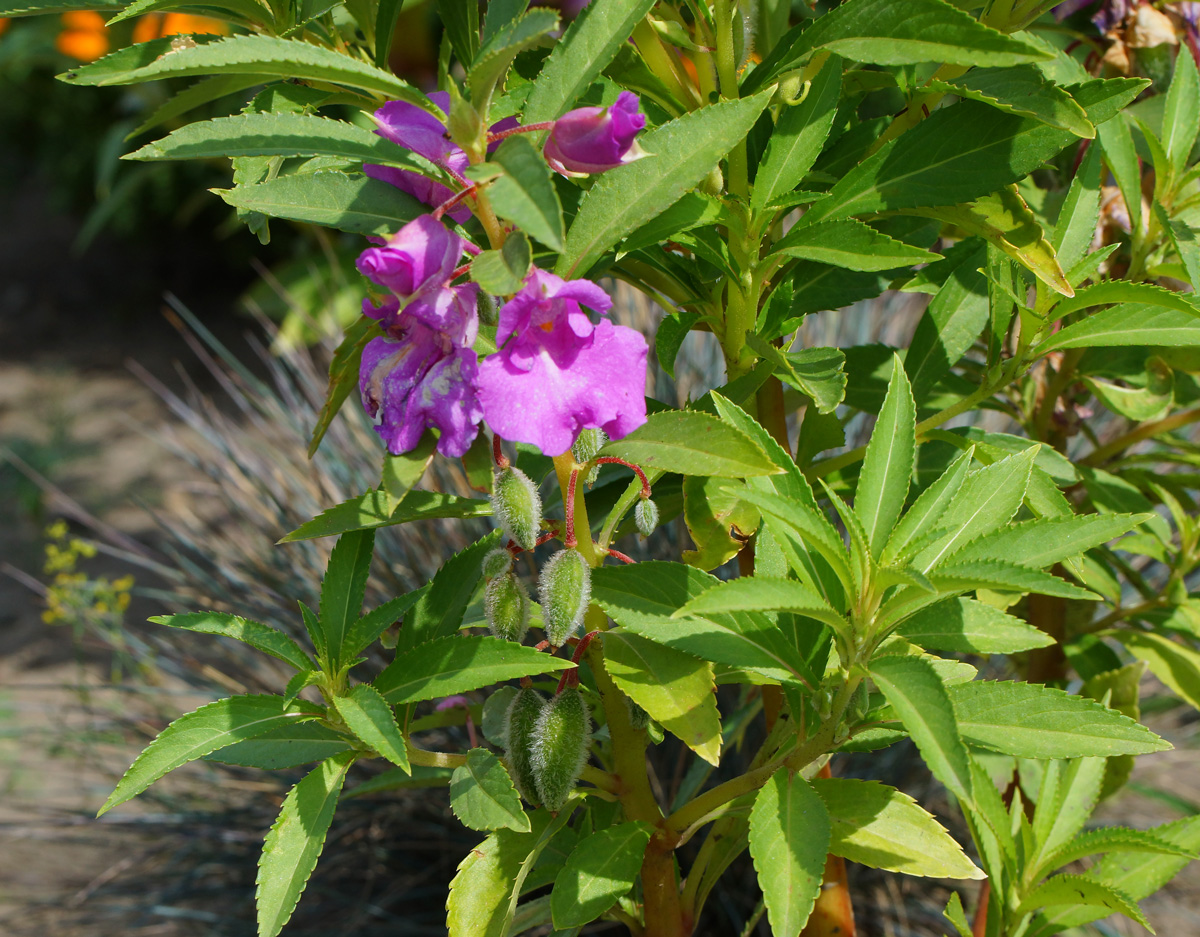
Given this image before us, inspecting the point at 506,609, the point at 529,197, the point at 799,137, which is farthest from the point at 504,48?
the point at 506,609

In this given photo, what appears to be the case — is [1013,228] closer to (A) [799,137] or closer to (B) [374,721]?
(A) [799,137]

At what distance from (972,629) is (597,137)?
460mm

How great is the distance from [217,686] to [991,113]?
6.72 feet

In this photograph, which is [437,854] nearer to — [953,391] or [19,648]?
[953,391]

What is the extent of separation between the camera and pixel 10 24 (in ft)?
17.1

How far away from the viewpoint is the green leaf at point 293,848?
767mm

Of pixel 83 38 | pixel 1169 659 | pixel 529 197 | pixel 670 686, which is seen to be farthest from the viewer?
pixel 83 38

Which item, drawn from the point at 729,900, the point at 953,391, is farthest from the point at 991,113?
the point at 729,900

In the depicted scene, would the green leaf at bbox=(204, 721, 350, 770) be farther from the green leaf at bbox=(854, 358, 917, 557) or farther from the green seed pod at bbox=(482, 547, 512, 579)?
the green leaf at bbox=(854, 358, 917, 557)

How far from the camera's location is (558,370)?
0.72 meters

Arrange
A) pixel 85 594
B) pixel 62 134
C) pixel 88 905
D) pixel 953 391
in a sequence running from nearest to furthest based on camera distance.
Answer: pixel 953 391 → pixel 88 905 → pixel 85 594 → pixel 62 134

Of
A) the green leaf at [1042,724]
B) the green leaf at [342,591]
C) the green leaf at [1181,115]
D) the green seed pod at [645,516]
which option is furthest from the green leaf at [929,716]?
the green leaf at [1181,115]

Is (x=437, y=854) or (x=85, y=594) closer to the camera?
(x=437, y=854)

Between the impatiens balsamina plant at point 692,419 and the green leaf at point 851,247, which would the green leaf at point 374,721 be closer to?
the impatiens balsamina plant at point 692,419
